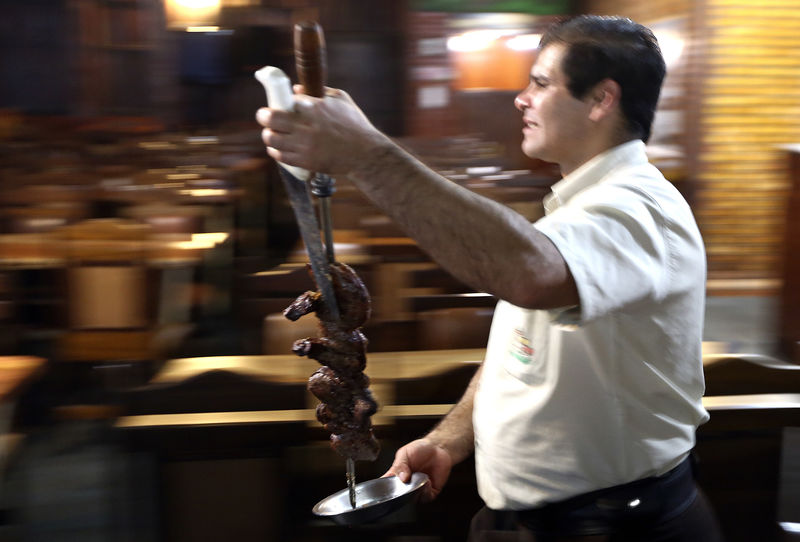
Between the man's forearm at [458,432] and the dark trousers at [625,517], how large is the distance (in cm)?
21

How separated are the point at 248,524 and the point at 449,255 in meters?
1.19

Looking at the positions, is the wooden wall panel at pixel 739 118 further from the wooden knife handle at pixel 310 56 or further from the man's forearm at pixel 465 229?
the wooden knife handle at pixel 310 56

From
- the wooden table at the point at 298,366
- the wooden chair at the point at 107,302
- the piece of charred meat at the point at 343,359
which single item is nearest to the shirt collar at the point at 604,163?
the piece of charred meat at the point at 343,359

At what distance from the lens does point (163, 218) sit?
3674 millimetres

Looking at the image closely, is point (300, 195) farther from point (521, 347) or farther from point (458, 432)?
point (458, 432)

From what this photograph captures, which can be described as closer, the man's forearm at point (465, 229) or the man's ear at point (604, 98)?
the man's forearm at point (465, 229)

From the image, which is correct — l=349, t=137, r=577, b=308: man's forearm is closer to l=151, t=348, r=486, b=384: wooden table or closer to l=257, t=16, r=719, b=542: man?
l=257, t=16, r=719, b=542: man

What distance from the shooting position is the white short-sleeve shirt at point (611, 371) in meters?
1.17

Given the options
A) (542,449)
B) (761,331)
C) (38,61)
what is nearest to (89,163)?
(38,61)

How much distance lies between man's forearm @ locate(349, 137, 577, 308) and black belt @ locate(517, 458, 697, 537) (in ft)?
1.59

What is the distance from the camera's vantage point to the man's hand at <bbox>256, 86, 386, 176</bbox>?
0.94m

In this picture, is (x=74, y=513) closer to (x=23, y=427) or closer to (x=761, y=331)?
(x=23, y=427)

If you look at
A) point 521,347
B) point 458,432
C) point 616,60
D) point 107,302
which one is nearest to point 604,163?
point 616,60

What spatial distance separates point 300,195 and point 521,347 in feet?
1.79
